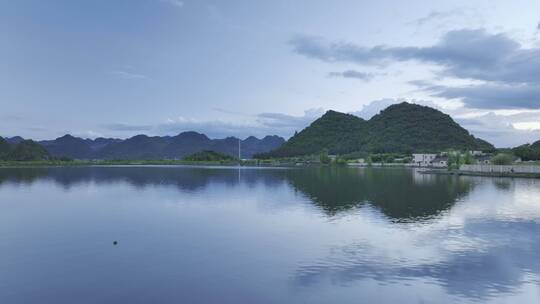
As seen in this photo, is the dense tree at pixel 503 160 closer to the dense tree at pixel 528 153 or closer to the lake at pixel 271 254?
the dense tree at pixel 528 153

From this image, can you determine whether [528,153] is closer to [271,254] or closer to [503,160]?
[503,160]

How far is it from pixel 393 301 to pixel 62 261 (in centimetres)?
1302

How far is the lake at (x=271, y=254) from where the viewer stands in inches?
509

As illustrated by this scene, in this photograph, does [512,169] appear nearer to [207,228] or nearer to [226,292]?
[207,228]

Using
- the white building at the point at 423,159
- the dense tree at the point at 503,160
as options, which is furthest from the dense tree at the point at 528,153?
the white building at the point at 423,159

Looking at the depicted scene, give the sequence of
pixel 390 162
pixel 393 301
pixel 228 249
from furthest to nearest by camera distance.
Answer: pixel 390 162, pixel 228 249, pixel 393 301

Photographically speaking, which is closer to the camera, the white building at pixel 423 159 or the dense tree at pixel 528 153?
the dense tree at pixel 528 153

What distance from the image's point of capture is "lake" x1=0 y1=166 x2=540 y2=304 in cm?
1293

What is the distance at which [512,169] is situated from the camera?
78.8m

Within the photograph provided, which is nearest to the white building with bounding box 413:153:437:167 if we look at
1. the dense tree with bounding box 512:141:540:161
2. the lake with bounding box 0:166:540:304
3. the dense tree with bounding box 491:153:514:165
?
the dense tree with bounding box 512:141:540:161

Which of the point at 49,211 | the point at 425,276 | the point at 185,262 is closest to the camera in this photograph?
the point at 425,276

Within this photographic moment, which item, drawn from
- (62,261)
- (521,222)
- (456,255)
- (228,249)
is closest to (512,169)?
(521,222)

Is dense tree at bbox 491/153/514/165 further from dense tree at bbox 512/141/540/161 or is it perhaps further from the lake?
the lake

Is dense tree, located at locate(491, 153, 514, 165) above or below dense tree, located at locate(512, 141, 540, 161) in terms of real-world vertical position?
below
